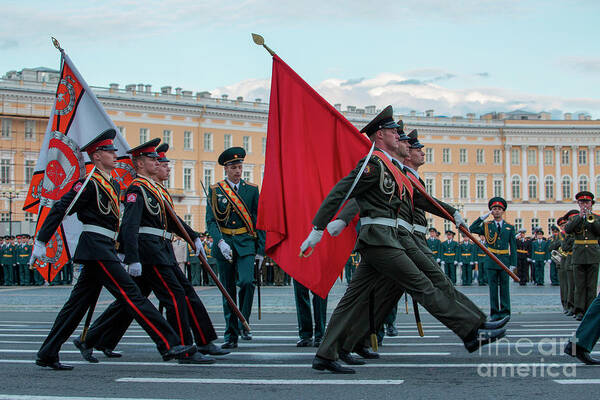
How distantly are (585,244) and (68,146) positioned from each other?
8187mm

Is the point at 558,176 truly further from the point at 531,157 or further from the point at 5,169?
the point at 5,169

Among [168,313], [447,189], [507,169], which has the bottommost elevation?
[168,313]

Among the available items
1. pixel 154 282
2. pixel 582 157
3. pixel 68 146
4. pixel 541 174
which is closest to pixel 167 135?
pixel 541 174

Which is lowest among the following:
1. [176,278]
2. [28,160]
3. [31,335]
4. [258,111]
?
[31,335]

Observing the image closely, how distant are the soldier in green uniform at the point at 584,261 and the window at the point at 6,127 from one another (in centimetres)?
5756

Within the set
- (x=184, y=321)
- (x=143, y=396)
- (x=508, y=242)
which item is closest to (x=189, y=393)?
(x=143, y=396)

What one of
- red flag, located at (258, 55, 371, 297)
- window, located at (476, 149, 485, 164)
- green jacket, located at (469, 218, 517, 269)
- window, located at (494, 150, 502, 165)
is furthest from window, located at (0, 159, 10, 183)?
red flag, located at (258, 55, 371, 297)

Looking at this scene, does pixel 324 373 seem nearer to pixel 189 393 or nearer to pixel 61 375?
pixel 189 393

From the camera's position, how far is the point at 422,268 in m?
7.34

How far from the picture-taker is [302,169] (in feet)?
31.2

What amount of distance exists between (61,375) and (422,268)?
10.4 ft

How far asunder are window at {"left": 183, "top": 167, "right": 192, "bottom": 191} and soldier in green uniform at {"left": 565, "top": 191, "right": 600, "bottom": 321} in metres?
61.4

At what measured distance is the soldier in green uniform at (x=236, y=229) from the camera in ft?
32.1

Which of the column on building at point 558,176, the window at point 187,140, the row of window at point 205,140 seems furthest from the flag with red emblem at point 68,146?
the column on building at point 558,176
